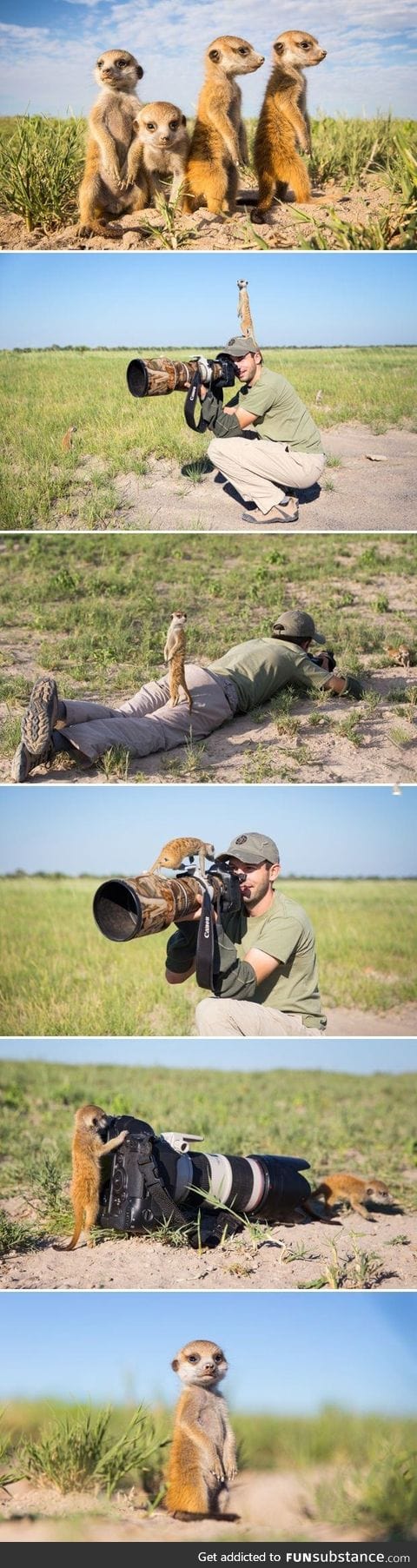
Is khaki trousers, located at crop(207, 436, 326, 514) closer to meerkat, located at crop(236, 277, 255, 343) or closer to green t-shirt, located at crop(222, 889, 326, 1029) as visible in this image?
meerkat, located at crop(236, 277, 255, 343)

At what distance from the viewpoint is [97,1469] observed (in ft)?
19.1

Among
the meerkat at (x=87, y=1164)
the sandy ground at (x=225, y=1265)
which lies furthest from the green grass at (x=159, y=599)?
the sandy ground at (x=225, y=1265)

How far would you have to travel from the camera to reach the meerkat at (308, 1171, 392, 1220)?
287 inches

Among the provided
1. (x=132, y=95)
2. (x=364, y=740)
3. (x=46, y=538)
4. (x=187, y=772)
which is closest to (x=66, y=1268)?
(x=187, y=772)

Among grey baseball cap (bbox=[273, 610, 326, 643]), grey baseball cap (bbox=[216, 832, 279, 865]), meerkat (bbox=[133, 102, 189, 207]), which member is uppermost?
meerkat (bbox=[133, 102, 189, 207])

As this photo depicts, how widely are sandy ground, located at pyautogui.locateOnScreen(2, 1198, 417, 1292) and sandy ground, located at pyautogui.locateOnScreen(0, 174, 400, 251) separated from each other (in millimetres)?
5399

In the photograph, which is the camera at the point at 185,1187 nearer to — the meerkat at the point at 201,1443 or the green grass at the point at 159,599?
the meerkat at the point at 201,1443

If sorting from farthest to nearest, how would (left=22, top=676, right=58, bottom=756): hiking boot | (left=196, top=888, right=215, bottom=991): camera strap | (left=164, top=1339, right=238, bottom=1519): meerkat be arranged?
(left=22, top=676, right=58, bottom=756): hiking boot → (left=196, top=888, right=215, bottom=991): camera strap → (left=164, top=1339, right=238, bottom=1519): meerkat

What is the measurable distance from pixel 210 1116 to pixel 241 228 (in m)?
5.01

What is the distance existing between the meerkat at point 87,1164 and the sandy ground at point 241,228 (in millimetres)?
4917

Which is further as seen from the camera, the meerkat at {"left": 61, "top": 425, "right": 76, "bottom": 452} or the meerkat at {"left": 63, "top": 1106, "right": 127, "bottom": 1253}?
the meerkat at {"left": 61, "top": 425, "right": 76, "bottom": 452}

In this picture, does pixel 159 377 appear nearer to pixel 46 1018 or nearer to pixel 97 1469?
pixel 46 1018

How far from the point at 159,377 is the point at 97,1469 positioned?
5.10 metres

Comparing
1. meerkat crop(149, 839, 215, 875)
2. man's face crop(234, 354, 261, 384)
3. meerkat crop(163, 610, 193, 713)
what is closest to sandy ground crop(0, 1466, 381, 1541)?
meerkat crop(149, 839, 215, 875)
